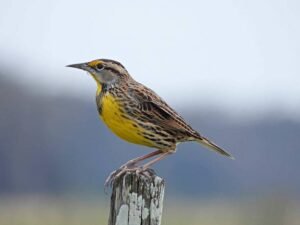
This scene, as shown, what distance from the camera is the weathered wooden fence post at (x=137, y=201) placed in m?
6.32

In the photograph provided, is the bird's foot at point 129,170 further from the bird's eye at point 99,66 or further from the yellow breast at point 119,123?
the bird's eye at point 99,66

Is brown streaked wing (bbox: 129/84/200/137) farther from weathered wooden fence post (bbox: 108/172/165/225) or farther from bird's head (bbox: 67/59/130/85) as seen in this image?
weathered wooden fence post (bbox: 108/172/165/225)

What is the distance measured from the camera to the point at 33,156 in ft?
155

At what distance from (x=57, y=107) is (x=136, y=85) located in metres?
49.7

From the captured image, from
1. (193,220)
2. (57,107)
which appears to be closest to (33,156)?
(57,107)

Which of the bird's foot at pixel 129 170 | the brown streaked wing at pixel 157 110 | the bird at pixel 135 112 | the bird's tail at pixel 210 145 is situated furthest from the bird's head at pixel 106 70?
the bird's foot at pixel 129 170

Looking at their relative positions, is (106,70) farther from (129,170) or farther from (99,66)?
(129,170)

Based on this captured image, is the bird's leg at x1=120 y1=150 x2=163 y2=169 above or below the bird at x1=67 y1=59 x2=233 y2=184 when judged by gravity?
below

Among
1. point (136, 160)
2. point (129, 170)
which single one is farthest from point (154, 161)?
point (129, 170)

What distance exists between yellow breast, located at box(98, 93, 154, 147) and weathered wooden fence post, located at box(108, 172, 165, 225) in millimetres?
1291

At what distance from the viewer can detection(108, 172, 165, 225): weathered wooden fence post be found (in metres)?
6.32

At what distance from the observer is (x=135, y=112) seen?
7.93 m

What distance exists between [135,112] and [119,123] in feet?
0.69

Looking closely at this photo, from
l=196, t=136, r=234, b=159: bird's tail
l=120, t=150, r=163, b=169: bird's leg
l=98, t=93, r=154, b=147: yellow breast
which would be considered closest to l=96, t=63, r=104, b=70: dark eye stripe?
l=98, t=93, r=154, b=147: yellow breast
